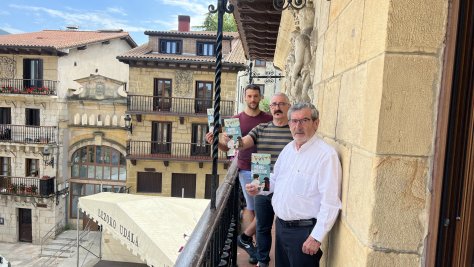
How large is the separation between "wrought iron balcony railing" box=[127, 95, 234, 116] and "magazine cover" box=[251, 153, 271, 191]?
17416 millimetres

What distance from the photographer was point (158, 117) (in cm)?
2027

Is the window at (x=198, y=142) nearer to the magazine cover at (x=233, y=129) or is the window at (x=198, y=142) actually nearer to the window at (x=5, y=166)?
the window at (x=5, y=166)

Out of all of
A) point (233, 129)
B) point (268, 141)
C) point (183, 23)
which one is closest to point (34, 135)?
point (183, 23)

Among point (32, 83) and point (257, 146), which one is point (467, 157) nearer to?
point (257, 146)

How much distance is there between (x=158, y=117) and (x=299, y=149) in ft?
60.9

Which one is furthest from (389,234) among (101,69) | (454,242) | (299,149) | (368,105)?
(101,69)

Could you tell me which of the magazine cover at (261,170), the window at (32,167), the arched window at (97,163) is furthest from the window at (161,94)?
the magazine cover at (261,170)

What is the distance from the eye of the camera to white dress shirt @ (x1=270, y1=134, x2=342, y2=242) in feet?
6.53

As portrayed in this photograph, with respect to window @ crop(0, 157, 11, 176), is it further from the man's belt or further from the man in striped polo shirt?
the man's belt

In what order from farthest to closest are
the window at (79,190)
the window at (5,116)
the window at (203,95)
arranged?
the window at (79,190)
the window at (203,95)
the window at (5,116)

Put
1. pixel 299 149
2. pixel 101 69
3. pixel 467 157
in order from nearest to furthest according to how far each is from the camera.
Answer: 1. pixel 467 157
2. pixel 299 149
3. pixel 101 69

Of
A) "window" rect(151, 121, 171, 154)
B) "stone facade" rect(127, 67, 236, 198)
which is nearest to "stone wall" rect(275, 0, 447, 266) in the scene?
"stone facade" rect(127, 67, 236, 198)

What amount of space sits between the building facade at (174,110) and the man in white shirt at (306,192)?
17517 millimetres

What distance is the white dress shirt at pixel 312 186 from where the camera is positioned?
Answer: 1990 millimetres
